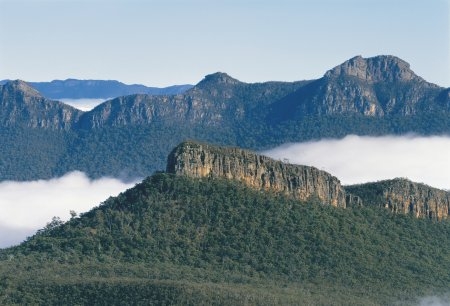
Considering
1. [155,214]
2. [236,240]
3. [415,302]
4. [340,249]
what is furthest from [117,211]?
[415,302]

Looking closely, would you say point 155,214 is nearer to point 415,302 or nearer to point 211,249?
point 211,249

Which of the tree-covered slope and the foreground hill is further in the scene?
the foreground hill

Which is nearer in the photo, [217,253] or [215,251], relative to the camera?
[217,253]

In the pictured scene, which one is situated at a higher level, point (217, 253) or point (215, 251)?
point (215, 251)

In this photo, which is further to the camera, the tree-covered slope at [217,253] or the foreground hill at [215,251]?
the foreground hill at [215,251]
